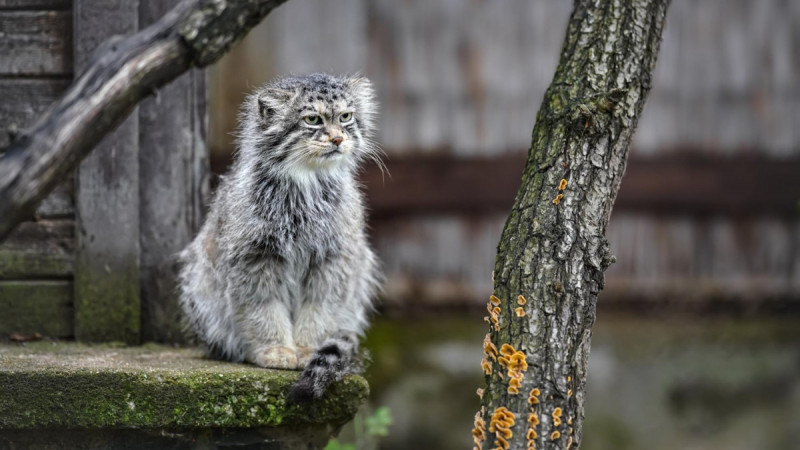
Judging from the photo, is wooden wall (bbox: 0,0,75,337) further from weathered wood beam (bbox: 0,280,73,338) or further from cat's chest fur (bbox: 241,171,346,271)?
cat's chest fur (bbox: 241,171,346,271)

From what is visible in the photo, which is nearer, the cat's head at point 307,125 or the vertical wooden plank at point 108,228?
the cat's head at point 307,125

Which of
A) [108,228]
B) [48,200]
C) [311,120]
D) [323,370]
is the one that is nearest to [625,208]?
[311,120]

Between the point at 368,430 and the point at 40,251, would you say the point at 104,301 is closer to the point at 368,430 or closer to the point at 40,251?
the point at 40,251

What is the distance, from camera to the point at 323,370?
3.39 m

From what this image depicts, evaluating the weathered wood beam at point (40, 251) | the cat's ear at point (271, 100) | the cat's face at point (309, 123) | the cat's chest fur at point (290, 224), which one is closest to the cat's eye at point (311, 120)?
the cat's face at point (309, 123)

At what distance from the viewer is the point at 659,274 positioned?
5785mm

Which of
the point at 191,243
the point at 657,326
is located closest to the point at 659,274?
the point at 657,326

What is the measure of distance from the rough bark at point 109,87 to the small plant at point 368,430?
2.00m

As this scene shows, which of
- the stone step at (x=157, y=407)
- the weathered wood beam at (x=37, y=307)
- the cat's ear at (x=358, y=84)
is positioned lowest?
the stone step at (x=157, y=407)

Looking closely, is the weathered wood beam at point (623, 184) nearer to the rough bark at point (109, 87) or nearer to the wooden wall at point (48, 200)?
the wooden wall at point (48, 200)

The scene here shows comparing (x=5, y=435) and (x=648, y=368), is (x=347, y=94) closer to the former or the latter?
(x=5, y=435)

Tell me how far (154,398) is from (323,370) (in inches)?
24.2

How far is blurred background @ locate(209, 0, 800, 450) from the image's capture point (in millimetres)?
5695

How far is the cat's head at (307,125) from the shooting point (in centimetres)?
371
